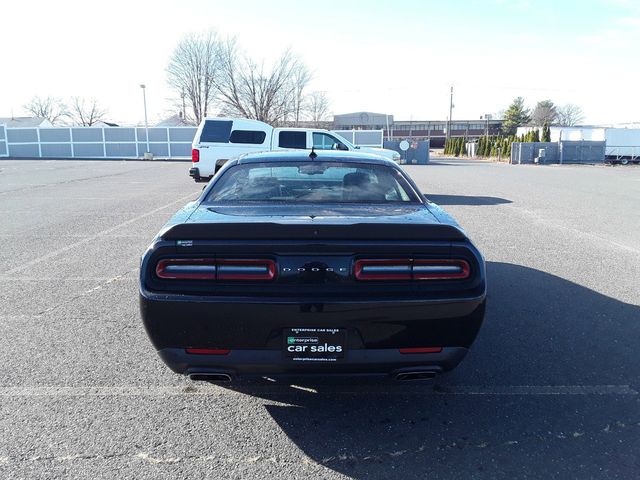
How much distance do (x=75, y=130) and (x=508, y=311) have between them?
1740 inches

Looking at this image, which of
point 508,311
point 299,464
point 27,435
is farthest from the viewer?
point 508,311

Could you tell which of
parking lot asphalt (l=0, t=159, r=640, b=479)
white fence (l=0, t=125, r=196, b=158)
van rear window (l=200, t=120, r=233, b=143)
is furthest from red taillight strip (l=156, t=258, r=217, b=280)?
white fence (l=0, t=125, r=196, b=158)

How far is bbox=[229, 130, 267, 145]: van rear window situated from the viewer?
15.5 m

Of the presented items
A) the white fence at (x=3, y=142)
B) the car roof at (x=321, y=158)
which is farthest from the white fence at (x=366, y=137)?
the car roof at (x=321, y=158)

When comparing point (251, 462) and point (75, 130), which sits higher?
point (75, 130)

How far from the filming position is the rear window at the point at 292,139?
48.2 feet

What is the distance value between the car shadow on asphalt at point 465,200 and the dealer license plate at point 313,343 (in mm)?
10404

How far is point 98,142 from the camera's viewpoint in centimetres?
4131

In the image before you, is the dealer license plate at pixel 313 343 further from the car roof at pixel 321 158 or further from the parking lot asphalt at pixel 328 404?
the car roof at pixel 321 158

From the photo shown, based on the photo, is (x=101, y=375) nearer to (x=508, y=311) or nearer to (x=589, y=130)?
(x=508, y=311)

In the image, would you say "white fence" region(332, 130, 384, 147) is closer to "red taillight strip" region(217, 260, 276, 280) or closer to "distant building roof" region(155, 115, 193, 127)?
"distant building roof" region(155, 115, 193, 127)

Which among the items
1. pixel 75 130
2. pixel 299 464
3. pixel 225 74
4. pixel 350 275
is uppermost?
pixel 225 74

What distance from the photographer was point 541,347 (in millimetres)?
3887

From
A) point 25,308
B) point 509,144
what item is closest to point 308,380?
point 25,308
